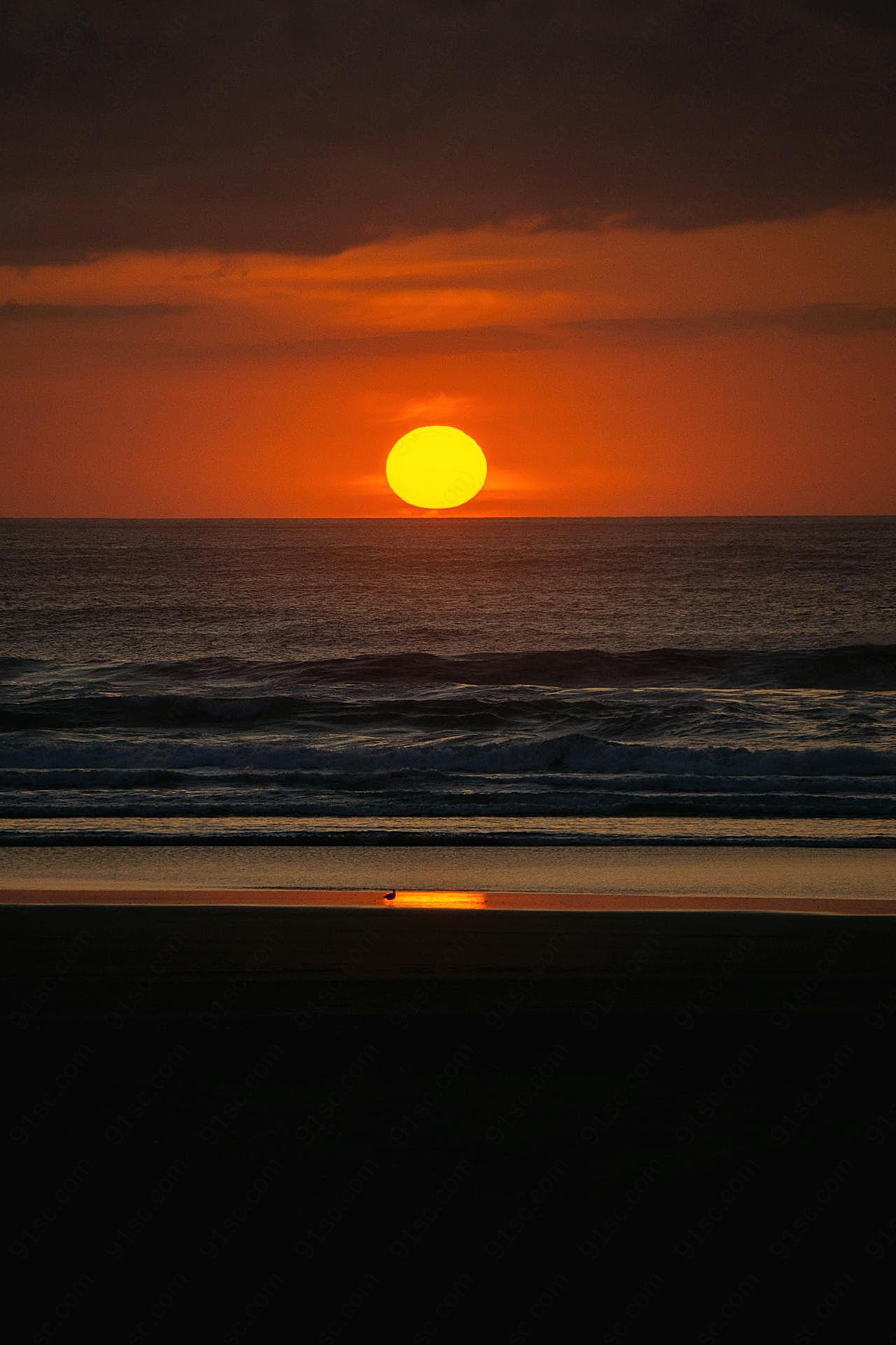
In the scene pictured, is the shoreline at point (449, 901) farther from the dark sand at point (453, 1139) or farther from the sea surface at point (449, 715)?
the sea surface at point (449, 715)

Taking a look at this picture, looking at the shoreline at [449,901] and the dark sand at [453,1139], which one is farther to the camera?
the shoreline at [449,901]

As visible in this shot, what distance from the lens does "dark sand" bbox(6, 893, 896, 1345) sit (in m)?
3.83

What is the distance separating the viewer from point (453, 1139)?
15.7 ft

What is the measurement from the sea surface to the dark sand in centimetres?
462

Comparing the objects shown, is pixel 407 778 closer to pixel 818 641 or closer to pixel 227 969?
pixel 227 969

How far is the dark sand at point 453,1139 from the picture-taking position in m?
3.83

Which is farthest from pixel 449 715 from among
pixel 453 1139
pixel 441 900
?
pixel 453 1139

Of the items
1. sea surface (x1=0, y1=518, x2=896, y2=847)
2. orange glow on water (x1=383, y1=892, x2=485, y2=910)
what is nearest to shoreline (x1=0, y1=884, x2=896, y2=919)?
orange glow on water (x1=383, y1=892, x2=485, y2=910)

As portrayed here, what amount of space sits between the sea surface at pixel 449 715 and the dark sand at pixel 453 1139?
15.1ft

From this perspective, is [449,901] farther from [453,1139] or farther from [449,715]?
[449,715]

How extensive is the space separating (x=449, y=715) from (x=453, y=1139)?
15636 millimetres

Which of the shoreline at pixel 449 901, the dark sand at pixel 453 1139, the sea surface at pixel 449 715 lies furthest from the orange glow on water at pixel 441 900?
the sea surface at pixel 449 715

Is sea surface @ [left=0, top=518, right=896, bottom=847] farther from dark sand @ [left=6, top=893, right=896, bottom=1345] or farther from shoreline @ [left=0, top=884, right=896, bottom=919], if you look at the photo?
dark sand @ [left=6, top=893, right=896, bottom=1345]

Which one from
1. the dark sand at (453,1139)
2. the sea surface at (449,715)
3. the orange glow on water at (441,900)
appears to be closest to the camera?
the dark sand at (453,1139)
